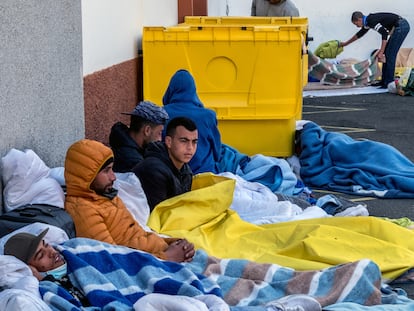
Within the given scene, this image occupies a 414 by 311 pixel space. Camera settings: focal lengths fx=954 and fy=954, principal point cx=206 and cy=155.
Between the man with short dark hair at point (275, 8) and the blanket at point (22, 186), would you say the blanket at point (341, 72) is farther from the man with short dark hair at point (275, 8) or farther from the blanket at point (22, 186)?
the blanket at point (22, 186)

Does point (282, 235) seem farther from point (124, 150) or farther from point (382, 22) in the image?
point (382, 22)

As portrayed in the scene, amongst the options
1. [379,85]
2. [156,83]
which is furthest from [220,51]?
[379,85]

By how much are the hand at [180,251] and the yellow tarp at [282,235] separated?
0.39m

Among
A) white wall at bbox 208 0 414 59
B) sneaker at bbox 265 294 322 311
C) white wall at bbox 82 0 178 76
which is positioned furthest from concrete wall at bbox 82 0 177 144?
white wall at bbox 208 0 414 59

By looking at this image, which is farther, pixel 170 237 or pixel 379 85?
pixel 379 85

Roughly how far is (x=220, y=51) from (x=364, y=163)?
2.01 meters

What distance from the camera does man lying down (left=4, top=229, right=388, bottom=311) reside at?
4.16 metres

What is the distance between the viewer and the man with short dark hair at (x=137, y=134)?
6516 millimetres

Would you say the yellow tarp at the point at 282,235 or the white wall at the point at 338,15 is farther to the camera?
the white wall at the point at 338,15

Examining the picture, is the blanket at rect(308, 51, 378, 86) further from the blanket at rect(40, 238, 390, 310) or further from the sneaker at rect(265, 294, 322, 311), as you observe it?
the sneaker at rect(265, 294, 322, 311)

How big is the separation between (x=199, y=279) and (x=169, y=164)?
160 cm

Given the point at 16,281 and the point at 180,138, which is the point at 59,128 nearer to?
the point at 180,138

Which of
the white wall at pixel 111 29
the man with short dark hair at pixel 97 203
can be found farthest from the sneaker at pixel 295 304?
the white wall at pixel 111 29

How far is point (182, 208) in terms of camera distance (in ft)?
19.9
